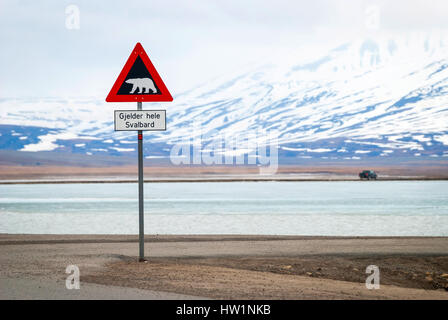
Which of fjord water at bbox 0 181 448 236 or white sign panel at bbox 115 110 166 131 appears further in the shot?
fjord water at bbox 0 181 448 236

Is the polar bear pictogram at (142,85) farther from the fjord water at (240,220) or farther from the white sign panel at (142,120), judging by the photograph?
the fjord water at (240,220)

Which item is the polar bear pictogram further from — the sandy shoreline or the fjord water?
the fjord water

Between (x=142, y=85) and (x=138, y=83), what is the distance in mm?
74

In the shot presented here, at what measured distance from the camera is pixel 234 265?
41.6ft

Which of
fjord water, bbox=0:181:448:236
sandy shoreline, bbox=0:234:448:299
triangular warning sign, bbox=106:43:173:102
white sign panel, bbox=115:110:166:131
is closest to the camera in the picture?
sandy shoreline, bbox=0:234:448:299

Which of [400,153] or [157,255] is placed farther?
[400,153]

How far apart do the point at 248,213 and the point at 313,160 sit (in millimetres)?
163076

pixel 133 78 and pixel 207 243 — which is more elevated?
pixel 133 78

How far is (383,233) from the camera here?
20.5m

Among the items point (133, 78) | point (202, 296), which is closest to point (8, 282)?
point (202, 296)

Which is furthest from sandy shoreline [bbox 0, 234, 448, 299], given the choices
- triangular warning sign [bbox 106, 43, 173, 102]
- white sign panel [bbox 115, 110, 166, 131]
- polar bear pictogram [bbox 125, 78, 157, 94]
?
polar bear pictogram [bbox 125, 78, 157, 94]

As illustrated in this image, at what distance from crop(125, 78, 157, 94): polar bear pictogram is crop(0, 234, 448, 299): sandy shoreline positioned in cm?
294

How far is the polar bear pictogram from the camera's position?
11859 mm
